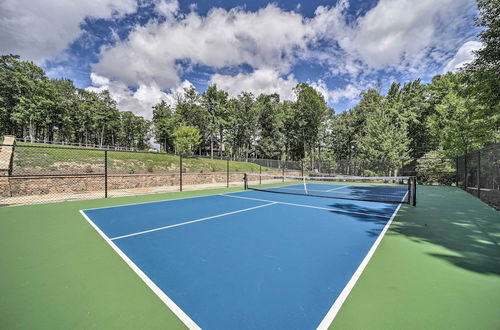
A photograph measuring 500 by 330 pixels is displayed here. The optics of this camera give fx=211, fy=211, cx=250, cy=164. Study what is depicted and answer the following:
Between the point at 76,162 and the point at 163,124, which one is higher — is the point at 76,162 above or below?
below

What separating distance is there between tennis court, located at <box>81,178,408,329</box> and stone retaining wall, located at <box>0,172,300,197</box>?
6.66 meters

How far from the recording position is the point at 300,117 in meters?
38.2

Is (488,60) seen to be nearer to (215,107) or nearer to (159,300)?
(159,300)

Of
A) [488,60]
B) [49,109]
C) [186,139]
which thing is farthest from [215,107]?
[488,60]

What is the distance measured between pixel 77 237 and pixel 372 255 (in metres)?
5.94

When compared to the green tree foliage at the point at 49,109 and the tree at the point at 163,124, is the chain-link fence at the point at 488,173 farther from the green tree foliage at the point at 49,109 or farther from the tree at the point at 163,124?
the green tree foliage at the point at 49,109

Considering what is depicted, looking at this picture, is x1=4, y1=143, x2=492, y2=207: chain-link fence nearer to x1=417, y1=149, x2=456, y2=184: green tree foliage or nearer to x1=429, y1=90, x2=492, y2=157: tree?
x1=417, y1=149, x2=456, y2=184: green tree foliage

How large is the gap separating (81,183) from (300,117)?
1326 inches

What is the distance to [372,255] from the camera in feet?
11.9

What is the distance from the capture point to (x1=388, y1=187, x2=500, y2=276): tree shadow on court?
3443 millimetres

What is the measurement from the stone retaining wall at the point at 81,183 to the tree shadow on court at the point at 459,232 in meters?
14.1

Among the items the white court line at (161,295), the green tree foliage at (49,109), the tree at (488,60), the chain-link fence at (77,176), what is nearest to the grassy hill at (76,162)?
the chain-link fence at (77,176)

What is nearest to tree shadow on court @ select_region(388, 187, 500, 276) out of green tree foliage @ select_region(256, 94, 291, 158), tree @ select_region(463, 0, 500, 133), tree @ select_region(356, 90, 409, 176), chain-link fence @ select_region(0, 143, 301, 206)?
tree @ select_region(463, 0, 500, 133)

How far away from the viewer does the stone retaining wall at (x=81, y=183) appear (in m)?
9.74
